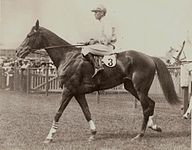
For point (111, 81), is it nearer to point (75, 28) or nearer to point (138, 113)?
point (75, 28)

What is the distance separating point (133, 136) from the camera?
3533 millimetres

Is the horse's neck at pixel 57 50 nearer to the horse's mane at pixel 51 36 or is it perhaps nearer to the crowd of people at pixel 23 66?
the horse's mane at pixel 51 36

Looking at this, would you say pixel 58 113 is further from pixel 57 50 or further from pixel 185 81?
pixel 185 81

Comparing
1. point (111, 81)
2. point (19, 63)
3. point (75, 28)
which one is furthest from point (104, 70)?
point (19, 63)

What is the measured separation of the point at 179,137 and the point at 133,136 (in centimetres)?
36

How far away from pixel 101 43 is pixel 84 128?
0.74 metres

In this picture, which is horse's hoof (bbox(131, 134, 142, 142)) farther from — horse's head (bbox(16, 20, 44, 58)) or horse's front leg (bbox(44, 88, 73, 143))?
horse's head (bbox(16, 20, 44, 58))

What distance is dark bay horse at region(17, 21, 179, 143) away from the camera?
3.51m

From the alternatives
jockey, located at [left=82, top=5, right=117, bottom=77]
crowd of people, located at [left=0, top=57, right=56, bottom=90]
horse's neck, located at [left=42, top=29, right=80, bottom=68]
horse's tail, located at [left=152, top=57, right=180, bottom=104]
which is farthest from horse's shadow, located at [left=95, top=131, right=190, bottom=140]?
crowd of people, located at [left=0, top=57, right=56, bottom=90]

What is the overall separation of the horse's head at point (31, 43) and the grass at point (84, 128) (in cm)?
63

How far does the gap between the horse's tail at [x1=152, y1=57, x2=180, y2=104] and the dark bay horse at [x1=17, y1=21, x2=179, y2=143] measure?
0.07 meters

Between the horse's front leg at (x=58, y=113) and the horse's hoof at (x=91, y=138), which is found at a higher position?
the horse's front leg at (x=58, y=113)

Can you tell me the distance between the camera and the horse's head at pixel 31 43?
3.51 meters

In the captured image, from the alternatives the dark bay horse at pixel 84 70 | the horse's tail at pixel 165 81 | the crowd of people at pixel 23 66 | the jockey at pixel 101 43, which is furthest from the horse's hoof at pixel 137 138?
the crowd of people at pixel 23 66
